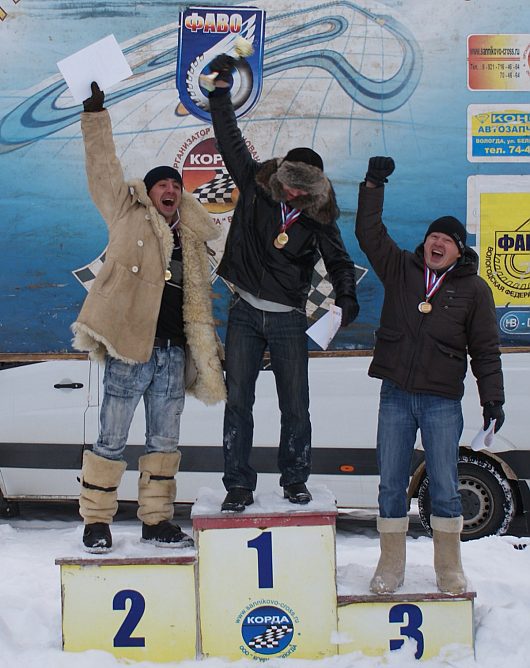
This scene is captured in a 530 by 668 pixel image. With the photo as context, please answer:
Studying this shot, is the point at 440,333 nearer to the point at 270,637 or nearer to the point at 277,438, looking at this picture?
the point at 270,637

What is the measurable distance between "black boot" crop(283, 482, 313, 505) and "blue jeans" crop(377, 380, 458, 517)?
32 cm

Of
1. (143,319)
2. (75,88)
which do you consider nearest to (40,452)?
(143,319)

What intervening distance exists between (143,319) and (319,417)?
6.75 ft

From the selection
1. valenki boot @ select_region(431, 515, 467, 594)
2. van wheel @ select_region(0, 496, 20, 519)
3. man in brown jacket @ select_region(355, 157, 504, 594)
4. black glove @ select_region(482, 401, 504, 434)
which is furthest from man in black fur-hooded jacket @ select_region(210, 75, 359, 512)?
van wheel @ select_region(0, 496, 20, 519)

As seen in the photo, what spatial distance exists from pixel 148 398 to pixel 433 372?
1.24 m

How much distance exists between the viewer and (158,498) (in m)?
4.03

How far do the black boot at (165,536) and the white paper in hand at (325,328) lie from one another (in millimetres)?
1055

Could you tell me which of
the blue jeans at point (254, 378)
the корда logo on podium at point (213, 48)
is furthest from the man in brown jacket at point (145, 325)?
the корда logo on podium at point (213, 48)

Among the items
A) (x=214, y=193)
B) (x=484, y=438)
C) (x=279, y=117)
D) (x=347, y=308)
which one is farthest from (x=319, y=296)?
(x=484, y=438)

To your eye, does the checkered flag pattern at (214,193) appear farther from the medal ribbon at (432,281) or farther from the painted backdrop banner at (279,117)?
the medal ribbon at (432,281)

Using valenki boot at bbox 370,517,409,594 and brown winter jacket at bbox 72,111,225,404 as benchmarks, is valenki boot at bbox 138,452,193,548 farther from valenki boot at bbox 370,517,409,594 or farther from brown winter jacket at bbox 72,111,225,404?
valenki boot at bbox 370,517,409,594

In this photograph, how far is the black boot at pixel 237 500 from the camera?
3801mm

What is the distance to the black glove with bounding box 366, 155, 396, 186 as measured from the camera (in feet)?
12.3

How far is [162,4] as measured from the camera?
5395mm
